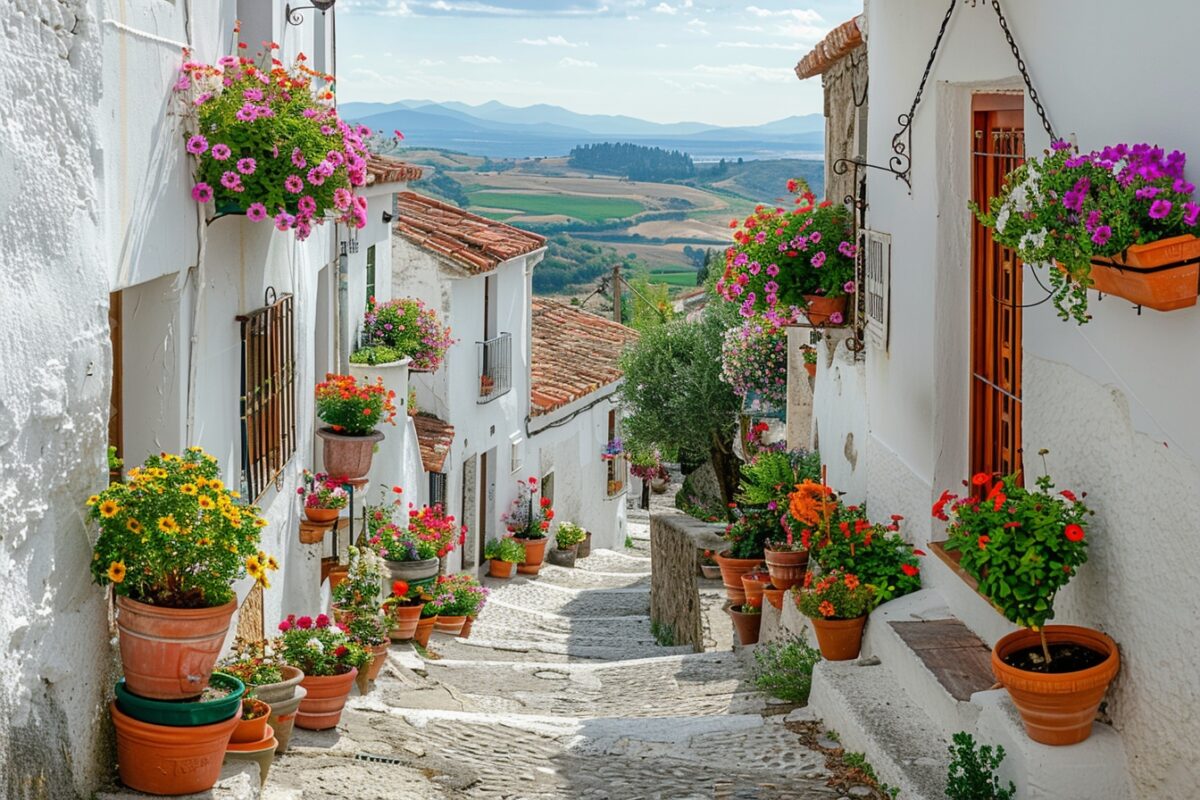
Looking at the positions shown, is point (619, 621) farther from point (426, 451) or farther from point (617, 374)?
point (617, 374)

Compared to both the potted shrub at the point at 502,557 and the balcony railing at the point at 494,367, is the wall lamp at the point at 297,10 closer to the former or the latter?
the balcony railing at the point at 494,367

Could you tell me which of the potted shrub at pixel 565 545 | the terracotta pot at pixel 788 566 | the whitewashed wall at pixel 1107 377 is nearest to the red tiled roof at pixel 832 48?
the whitewashed wall at pixel 1107 377

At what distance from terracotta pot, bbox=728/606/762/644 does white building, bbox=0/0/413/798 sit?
460 centimetres

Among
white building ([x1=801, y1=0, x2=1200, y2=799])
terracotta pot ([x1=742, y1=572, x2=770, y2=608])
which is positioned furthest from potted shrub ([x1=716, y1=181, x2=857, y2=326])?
terracotta pot ([x1=742, y1=572, x2=770, y2=608])

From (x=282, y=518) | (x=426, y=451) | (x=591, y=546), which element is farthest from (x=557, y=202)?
(x=282, y=518)

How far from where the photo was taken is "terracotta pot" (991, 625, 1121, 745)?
5.07m

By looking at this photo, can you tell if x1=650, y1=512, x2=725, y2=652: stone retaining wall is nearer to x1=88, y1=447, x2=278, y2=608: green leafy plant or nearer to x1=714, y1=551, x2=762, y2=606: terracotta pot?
x1=714, y1=551, x2=762, y2=606: terracotta pot

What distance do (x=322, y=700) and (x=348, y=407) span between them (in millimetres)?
3353

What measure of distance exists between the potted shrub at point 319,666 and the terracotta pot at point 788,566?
329cm

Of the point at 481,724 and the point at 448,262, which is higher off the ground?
the point at 448,262

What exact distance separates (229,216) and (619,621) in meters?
10.0

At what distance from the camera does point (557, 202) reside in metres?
117

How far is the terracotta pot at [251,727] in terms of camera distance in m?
5.82

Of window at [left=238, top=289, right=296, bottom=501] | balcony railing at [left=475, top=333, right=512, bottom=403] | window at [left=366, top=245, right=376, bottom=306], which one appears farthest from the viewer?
balcony railing at [left=475, top=333, right=512, bottom=403]
